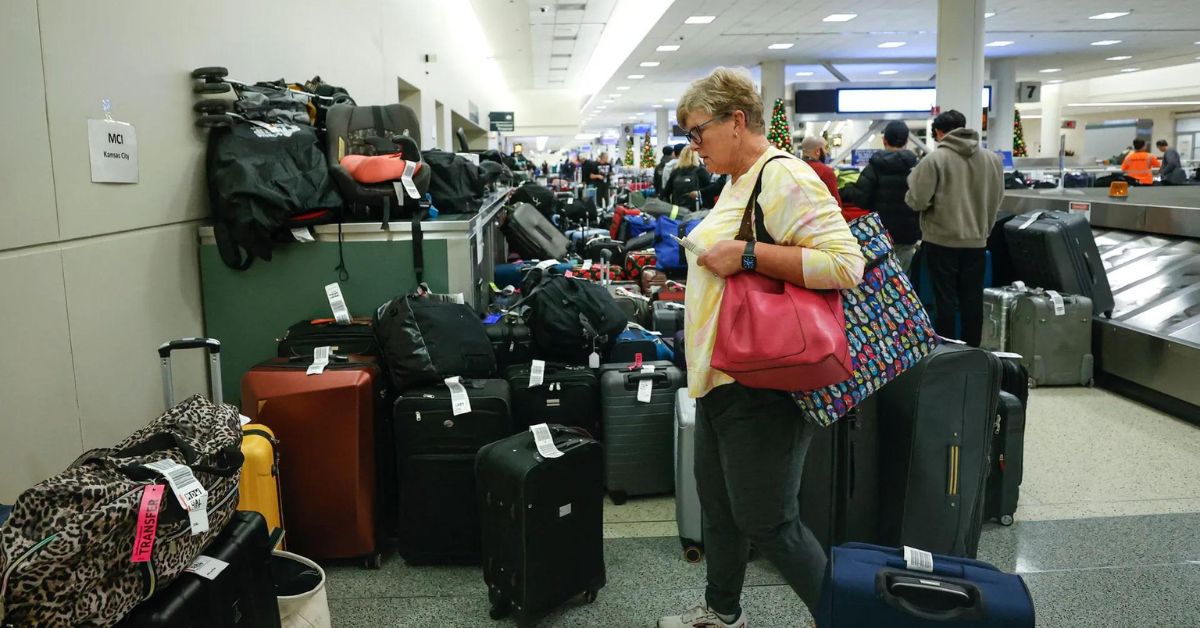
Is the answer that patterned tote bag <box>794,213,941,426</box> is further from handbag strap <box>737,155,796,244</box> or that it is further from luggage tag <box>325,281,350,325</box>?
luggage tag <box>325,281,350,325</box>

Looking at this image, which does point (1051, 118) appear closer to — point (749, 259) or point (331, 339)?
point (331, 339)

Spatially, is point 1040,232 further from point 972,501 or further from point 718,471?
point 718,471

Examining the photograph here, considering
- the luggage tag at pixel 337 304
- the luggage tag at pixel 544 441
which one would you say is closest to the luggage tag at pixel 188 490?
the luggage tag at pixel 544 441

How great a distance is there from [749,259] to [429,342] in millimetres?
1596

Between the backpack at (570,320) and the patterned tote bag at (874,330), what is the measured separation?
1799 mm

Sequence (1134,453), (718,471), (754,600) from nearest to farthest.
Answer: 1. (718,471)
2. (754,600)
3. (1134,453)

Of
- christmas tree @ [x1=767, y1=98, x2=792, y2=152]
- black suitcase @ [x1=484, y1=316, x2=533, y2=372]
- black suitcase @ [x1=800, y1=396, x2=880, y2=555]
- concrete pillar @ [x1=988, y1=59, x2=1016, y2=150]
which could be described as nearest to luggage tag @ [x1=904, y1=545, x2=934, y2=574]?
black suitcase @ [x1=800, y1=396, x2=880, y2=555]

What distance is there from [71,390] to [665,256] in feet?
14.4

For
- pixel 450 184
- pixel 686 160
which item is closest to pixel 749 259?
pixel 450 184

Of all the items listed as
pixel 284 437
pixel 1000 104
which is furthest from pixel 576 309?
pixel 1000 104

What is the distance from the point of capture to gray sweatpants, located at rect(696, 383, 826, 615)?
6.73 ft

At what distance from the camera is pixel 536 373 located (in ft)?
11.6

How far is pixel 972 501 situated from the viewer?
113 inches

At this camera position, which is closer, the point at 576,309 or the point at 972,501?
the point at 972,501
